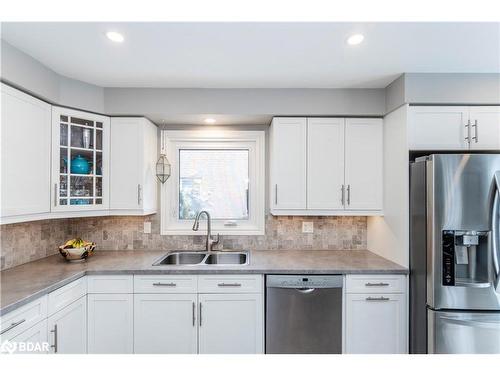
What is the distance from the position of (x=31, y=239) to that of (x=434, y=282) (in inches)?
117

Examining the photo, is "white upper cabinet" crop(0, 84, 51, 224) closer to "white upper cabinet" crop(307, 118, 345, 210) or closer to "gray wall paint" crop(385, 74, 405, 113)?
"white upper cabinet" crop(307, 118, 345, 210)

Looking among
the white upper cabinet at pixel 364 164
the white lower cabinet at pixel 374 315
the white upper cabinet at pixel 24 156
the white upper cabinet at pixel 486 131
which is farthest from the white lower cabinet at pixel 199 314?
the white upper cabinet at pixel 486 131

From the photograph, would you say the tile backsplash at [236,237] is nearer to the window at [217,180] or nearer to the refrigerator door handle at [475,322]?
the window at [217,180]

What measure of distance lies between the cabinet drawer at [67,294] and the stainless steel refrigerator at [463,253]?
2.35m

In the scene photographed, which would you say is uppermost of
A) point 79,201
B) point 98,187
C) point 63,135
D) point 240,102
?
point 240,102

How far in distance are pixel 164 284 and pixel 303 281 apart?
3.30 ft

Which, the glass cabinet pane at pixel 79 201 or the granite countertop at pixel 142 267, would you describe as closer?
the granite countertop at pixel 142 267

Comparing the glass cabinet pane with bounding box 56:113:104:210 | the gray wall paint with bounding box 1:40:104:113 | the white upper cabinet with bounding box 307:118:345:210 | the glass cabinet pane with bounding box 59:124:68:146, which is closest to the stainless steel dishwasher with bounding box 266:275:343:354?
the white upper cabinet with bounding box 307:118:345:210

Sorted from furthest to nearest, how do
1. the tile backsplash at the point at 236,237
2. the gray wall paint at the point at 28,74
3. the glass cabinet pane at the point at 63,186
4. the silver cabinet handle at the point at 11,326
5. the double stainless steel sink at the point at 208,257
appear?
the tile backsplash at the point at 236,237 → the double stainless steel sink at the point at 208,257 → the glass cabinet pane at the point at 63,186 → the gray wall paint at the point at 28,74 → the silver cabinet handle at the point at 11,326

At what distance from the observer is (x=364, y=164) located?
2.33m

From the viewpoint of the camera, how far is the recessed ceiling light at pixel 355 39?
60.2 inches

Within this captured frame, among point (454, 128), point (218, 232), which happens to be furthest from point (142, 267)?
point (454, 128)

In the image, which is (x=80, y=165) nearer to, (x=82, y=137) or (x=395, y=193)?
(x=82, y=137)
